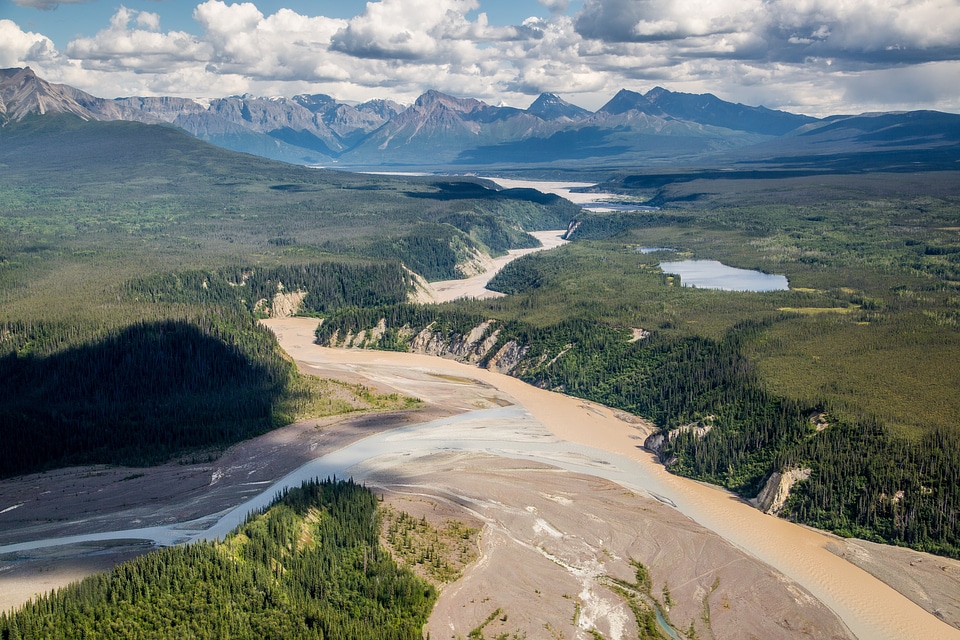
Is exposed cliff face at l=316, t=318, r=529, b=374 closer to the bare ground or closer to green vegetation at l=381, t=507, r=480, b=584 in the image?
the bare ground

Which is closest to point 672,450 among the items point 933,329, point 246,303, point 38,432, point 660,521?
point 660,521

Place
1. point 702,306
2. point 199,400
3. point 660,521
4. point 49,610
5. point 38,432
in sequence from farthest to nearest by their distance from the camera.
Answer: point 702,306 < point 199,400 < point 38,432 < point 660,521 < point 49,610

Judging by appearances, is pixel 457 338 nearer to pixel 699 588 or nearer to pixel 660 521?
pixel 660 521

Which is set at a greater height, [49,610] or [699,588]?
[49,610]

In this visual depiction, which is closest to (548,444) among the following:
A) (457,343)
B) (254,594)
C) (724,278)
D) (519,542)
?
(519,542)

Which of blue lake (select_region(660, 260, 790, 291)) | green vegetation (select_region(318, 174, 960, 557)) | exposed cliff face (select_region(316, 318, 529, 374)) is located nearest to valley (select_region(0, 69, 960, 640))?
green vegetation (select_region(318, 174, 960, 557))

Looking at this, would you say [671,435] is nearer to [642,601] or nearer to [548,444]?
[548,444]
